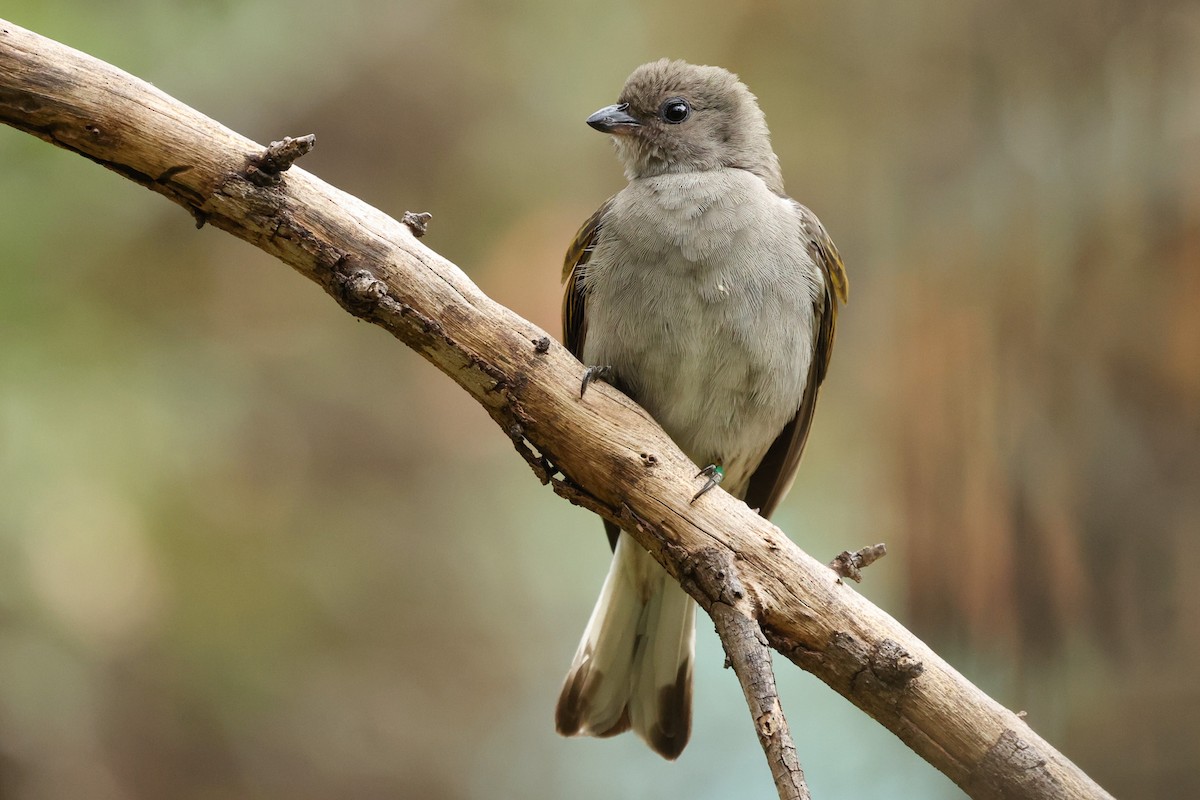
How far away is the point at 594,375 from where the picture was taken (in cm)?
223

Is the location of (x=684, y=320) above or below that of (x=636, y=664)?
above

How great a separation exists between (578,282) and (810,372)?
0.65 meters

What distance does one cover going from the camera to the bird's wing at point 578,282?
2686mm

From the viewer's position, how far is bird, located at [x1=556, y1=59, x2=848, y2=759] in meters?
2.47

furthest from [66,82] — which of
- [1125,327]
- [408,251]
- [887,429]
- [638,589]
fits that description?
[1125,327]

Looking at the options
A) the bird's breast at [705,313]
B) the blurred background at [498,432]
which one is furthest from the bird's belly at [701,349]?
the blurred background at [498,432]

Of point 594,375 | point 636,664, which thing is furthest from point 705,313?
point 636,664

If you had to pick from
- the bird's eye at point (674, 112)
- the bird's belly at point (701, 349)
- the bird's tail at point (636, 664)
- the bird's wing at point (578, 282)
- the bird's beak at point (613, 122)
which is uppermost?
the bird's eye at point (674, 112)

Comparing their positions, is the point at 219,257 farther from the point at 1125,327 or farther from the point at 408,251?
the point at 1125,327

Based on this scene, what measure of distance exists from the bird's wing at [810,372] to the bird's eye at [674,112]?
16.5 inches

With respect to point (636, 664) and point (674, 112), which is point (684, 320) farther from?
point (636, 664)

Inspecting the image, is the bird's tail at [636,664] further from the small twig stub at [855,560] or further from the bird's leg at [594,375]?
the small twig stub at [855,560]

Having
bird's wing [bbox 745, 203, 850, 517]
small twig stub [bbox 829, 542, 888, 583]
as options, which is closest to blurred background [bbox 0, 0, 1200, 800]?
bird's wing [bbox 745, 203, 850, 517]

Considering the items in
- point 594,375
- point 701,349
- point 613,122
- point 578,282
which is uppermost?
point 613,122
